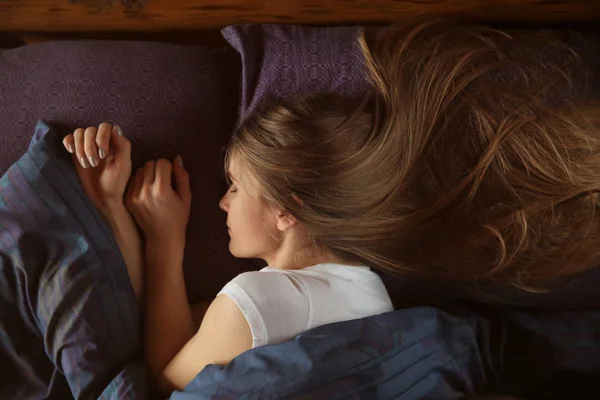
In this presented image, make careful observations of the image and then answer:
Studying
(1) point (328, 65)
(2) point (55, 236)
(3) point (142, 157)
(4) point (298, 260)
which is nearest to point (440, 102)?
(1) point (328, 65)

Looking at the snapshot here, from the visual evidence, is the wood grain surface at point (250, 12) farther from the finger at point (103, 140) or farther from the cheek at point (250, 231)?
the cheek at point (250, 231)

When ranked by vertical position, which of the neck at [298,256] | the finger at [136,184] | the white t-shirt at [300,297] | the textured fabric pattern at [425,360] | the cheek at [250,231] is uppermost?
the finger at [136,184]

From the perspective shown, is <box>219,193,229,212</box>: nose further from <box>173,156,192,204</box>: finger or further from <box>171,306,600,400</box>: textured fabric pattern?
<box>171,306,600,400</box>: textured fabric pattern

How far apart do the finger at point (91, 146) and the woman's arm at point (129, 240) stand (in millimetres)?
84

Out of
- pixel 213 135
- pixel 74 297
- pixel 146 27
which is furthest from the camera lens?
pixel 146 27

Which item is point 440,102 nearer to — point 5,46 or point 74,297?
point 74,297

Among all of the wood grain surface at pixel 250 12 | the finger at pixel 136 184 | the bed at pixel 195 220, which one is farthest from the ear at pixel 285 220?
the wood grain surface at pixel 250 12

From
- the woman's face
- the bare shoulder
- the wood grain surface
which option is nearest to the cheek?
the woman's face

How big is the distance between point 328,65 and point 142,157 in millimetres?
331

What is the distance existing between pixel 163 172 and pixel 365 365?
426 mm

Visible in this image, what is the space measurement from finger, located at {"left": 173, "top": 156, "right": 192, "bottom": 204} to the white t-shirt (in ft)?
0.61

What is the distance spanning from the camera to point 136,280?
98 cm

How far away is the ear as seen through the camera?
882mm

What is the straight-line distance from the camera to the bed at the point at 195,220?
2.81ft
